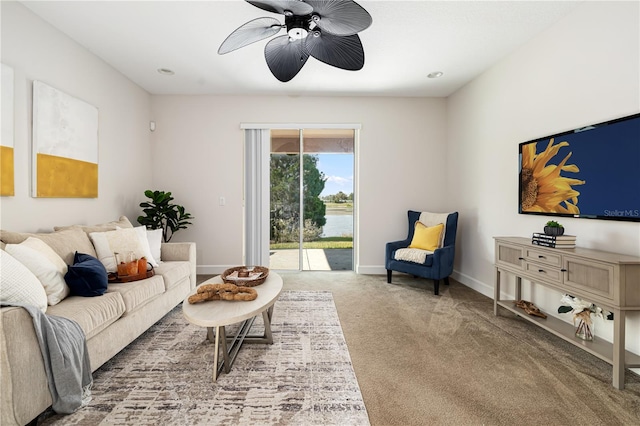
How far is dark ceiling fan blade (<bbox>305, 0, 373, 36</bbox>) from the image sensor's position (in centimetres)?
169

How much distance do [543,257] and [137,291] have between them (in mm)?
3134

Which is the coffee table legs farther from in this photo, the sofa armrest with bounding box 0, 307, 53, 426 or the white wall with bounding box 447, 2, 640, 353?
the white wall with bounding box 447, 2, 640, 353

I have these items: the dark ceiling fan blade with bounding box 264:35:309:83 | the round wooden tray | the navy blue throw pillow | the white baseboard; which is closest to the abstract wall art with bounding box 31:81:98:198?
the navy blue throw pillow

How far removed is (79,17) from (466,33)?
135 inches

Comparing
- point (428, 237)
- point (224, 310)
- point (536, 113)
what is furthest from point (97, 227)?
point (536, 113)

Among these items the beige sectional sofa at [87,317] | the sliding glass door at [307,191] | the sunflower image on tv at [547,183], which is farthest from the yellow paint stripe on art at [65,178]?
the sunflower image on tv at [547,183]

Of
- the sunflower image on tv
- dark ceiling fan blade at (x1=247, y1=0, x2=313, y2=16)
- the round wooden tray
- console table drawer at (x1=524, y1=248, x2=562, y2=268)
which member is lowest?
the round wooden tray

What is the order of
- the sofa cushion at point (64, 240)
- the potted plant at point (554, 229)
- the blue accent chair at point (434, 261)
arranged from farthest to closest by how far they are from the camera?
1. the blue accent chair at point (434, 261)
2. the potted plant at point (554, 229)
3. the sofa cushion at point (64, 240)

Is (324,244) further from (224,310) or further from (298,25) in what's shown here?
(298,25)

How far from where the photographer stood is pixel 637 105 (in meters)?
1.89

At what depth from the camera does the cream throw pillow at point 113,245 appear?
243 centimetres

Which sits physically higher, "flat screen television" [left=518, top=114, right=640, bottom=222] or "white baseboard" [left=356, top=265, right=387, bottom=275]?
"flat screen television" [left=518, top=114, right=640, bottom=222]

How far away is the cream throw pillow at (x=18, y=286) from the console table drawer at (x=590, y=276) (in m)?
3.20

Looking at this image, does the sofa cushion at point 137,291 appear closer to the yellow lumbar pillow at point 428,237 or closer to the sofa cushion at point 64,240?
the sofa cushion at point 64,240
